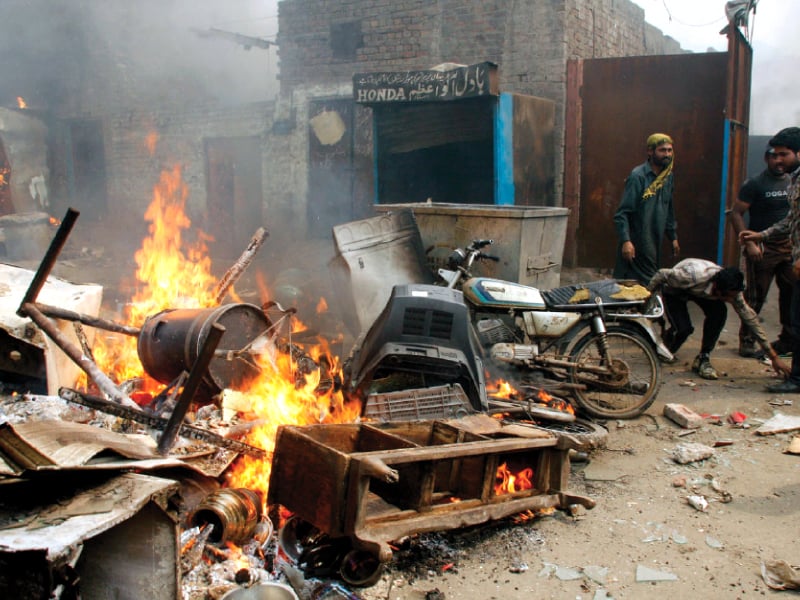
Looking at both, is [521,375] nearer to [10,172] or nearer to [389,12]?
[389,12]

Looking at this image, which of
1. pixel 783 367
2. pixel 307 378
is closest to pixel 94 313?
pixel 307 378

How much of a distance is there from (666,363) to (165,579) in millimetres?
5893

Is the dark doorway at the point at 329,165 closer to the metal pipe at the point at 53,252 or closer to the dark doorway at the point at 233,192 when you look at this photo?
the dark doorway at the point at 233,192

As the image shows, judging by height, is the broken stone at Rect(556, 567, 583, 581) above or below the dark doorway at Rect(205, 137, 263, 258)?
below

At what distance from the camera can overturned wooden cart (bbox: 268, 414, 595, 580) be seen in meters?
3.28

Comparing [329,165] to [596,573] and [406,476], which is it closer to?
[406,476]

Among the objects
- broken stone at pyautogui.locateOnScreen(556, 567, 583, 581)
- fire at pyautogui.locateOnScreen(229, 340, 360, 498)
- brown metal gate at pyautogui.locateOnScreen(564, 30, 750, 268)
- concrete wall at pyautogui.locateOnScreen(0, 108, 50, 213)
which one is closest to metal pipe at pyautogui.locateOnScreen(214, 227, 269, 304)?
fire at pyautogui.locateOnScreen(229, 340, 360, 498)

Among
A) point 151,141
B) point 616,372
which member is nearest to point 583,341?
point 616,372

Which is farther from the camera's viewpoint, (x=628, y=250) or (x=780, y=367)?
(x=628, y=250)

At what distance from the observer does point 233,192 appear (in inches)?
592

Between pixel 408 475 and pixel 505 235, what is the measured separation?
373 cm

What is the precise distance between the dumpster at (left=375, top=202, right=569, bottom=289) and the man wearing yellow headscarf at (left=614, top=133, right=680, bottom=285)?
678 mm

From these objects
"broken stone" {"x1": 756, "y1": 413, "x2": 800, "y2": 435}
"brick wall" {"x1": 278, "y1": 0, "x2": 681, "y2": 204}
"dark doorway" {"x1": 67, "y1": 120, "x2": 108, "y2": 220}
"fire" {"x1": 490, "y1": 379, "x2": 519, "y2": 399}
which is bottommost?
"broken stone" {"x1": 756, "y1": 413, "x2": 800, "y2": 435}

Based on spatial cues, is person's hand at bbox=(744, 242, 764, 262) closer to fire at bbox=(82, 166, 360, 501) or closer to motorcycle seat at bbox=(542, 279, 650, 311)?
motorcycle seat at bbox=(542, 279, 650, 311)
